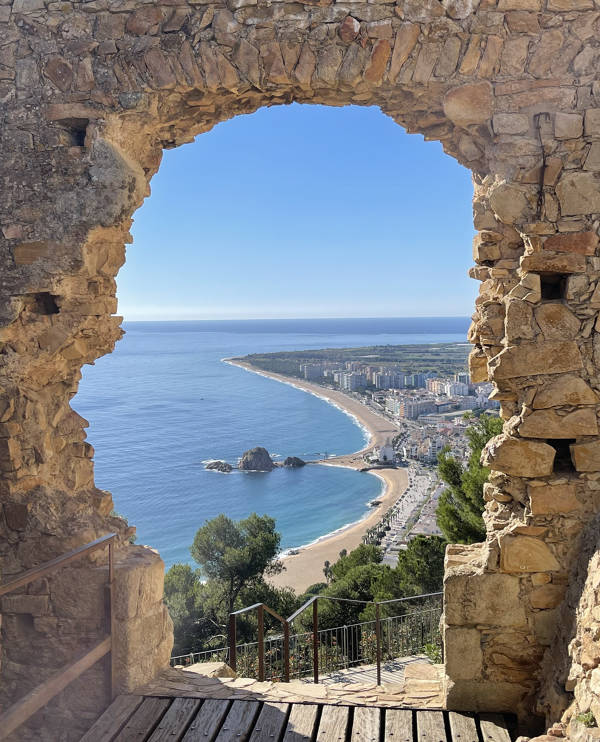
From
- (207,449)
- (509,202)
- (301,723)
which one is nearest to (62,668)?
(301,723)

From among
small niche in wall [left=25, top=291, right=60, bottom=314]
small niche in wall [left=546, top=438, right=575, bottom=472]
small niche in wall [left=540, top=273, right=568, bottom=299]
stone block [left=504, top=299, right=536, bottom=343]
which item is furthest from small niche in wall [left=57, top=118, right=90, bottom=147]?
small niche in wall [left=546, top=438, right=575, bottom=472]

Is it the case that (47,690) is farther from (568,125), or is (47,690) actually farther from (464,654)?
(568,125)

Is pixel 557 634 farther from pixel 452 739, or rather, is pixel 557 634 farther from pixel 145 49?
pixel 145 49

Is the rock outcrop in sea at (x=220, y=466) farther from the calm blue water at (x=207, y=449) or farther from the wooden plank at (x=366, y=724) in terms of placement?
the wooden plank at (x=366, y=724)

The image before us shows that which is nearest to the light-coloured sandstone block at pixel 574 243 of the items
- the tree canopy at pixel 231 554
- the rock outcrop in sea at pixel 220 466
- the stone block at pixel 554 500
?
the stone block at pixel 554 500

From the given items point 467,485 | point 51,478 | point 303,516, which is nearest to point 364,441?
point 303,516

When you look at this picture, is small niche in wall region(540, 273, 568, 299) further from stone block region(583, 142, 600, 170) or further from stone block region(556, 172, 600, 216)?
stone block region(583, 142, 600, 170)
